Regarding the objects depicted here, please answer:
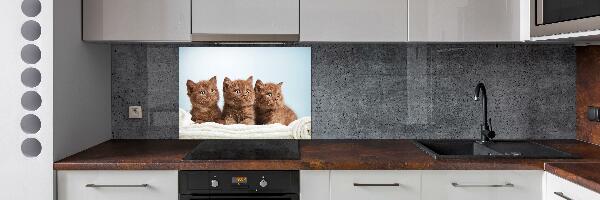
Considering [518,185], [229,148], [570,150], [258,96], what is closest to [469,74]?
[570,150]

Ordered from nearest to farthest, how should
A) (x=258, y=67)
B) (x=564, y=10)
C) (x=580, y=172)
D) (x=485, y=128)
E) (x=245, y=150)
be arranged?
1. (x=580, y=172)
2. (x=564, y=10)
3. (x=245, y=150)
4. (x=485, y=128)
5. (x=258, y=67)

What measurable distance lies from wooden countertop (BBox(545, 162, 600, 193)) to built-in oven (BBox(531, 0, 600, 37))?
0.51m

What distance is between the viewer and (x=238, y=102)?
3141 millimetres

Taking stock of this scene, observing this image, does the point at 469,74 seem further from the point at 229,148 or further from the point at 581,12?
the point at 229,148

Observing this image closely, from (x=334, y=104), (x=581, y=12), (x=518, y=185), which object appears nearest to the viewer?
(x=581, y=12)

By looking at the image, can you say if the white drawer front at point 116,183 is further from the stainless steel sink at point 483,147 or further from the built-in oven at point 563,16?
the built-in oven at point 563,16

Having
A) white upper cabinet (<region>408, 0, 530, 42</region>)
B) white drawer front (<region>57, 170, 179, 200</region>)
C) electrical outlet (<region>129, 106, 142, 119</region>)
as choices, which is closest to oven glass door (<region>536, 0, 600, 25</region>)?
white upper cabinet (<region>408, 0, 530, 42</region>)

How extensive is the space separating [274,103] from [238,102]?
19 cm

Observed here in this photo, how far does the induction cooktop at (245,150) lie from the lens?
97.7 inches
